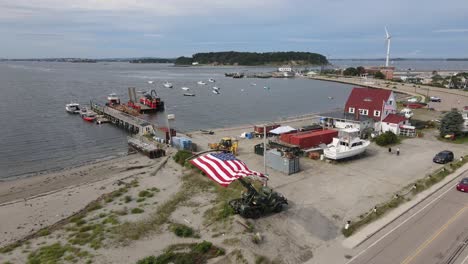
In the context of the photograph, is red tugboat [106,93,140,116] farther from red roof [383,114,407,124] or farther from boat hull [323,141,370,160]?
red roof [383,114,407,124]

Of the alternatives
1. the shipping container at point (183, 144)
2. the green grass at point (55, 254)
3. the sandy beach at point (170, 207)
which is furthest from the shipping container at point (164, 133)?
the green grass at point (55, 254)

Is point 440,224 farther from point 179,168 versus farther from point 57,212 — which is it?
point 57,212

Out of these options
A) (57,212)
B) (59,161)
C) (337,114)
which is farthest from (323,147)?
(59,161)

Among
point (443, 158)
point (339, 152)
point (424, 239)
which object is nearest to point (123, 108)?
point (339, 152)

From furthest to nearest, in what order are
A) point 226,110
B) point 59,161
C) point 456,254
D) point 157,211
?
point 226,110
point 59,161
point 157,211
point 456,254

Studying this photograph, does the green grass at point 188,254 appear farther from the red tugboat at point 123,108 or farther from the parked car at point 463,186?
the red tugboat at point 123,108

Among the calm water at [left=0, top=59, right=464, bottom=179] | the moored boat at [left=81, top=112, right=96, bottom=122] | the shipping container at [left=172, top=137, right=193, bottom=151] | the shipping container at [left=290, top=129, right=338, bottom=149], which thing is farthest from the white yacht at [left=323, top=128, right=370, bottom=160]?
the moored boat at [left=81, top=112, right=96, bottom=122]
